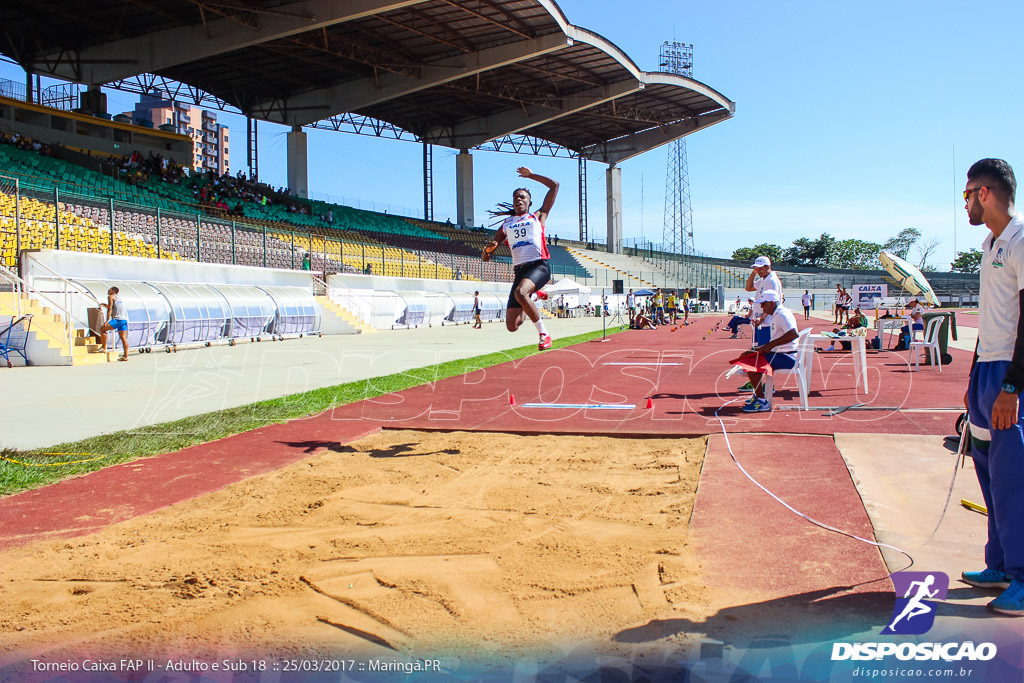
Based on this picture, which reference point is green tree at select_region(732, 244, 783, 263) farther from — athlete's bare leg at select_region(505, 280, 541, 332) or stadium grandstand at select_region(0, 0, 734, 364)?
athlete's bare leg at select_region(505, 280, 541, 332)

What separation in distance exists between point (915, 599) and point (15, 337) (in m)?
20.2

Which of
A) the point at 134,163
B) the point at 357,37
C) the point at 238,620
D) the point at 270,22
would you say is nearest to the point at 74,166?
the point at 134,163

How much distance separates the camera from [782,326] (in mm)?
10039

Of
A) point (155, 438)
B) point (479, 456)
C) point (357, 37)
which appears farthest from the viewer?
point (357, 37)

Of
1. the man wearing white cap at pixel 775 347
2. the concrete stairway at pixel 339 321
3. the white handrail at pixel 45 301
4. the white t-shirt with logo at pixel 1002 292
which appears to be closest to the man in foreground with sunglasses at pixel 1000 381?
the white t-shirt with logo at pixel 1002 292

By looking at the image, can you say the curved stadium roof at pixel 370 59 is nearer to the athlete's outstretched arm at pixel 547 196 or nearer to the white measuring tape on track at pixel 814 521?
the athlete's outstretched arm at pixel 547 196

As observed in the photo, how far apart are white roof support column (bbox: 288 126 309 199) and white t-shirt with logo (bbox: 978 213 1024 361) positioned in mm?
55135

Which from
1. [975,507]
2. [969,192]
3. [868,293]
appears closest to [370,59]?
[868,293]

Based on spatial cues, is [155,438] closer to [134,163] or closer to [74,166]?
[74,166]

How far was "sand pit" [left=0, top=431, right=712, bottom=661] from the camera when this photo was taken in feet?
10.9

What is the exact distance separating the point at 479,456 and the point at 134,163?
40.3m

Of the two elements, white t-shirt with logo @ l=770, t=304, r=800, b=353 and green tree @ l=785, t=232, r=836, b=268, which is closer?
white t-shirt with logo @ l=770, t=304, r=800, b=353

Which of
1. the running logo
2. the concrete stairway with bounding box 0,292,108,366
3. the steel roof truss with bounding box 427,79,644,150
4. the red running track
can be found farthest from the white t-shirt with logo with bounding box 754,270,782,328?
the steel roof truss with bounding box 427,79,644,150

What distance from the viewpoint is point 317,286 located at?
1336 inches
